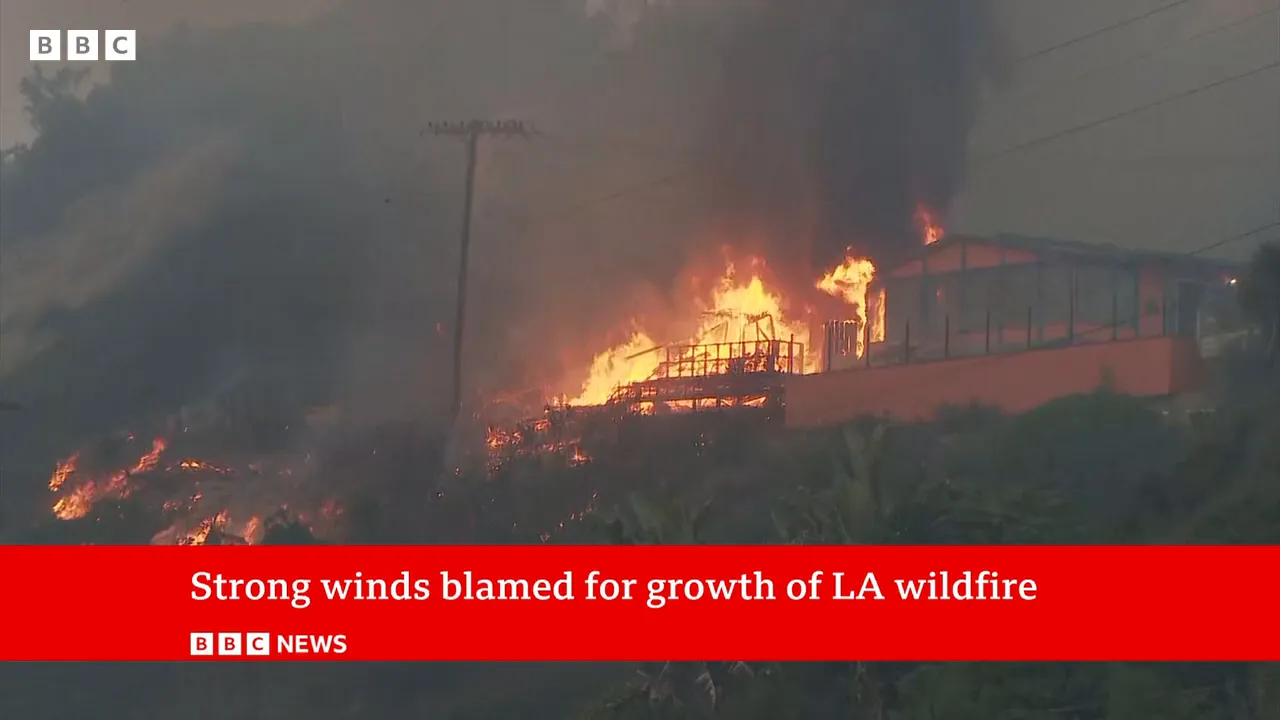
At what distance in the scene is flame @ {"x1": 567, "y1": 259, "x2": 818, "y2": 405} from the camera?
4762cm

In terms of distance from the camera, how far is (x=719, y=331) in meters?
48.1

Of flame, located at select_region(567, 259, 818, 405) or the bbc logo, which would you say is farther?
flame, located at select_region(567, 259, 818, 405)

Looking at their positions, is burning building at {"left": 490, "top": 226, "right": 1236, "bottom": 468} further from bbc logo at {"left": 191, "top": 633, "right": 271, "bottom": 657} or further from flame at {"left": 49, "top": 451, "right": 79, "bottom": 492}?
flame at {"left": 49, "top": 451, "right": 79, "bottom": 492}

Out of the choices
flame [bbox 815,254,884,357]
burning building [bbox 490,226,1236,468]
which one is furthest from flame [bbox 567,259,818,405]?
flame [bbox 815,254,884,357]

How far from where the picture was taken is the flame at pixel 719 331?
47.6 metres

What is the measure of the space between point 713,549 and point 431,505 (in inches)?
729

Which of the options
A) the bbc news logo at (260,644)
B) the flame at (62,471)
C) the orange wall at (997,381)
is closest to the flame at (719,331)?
the orange wall at (997,381)

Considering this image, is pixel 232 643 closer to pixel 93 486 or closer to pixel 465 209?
pixel 465 209

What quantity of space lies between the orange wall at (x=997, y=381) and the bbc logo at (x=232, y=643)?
15.4 m

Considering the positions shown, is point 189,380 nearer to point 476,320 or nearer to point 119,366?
point 119,366

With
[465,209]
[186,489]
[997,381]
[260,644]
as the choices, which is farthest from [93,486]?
[997,381]

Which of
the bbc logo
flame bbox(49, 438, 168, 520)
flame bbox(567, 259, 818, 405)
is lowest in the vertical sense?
the bbc logo

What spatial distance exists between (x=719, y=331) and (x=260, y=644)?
85.2 feet

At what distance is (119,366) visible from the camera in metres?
59.0
